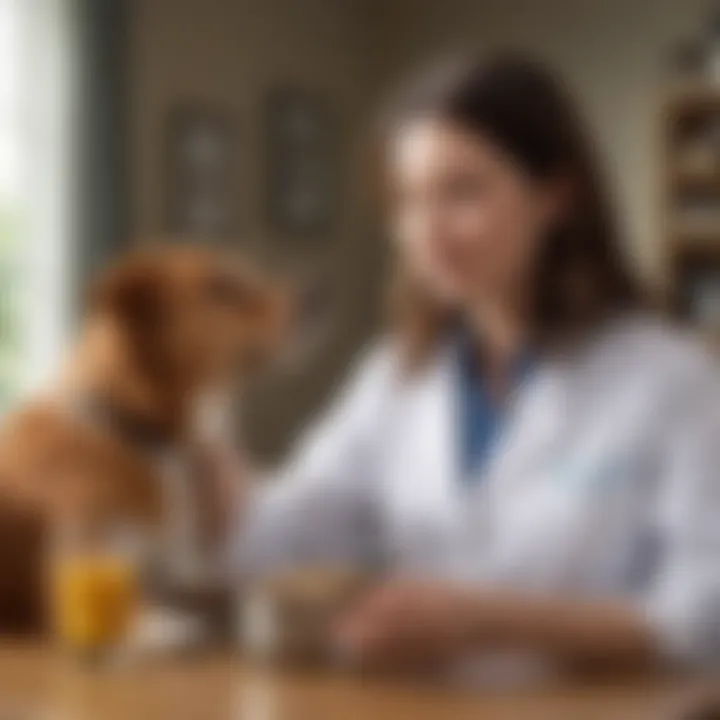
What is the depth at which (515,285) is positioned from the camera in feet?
4.35

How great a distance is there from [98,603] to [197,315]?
0.25 metres

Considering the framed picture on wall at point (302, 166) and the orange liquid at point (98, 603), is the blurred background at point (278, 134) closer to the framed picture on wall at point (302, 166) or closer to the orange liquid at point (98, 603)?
the framed picture on wall at point (302, 166)

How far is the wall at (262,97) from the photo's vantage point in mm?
1354

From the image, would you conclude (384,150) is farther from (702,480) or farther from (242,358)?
(702,480)

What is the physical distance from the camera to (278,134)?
1411 mm

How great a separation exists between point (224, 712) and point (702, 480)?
0.38m

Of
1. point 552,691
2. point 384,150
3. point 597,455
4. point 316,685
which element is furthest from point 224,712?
point 384,150

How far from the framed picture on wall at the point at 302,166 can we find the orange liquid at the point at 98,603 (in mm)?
301

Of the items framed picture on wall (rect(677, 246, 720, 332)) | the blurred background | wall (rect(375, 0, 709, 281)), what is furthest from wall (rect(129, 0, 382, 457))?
framed picture on wall (rect(677, 246, 720, 332))

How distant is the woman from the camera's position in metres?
1.26

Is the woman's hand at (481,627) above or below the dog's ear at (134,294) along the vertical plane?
below

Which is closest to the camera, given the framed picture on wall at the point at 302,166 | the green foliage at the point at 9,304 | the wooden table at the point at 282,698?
the wooden table at the point at 282,698

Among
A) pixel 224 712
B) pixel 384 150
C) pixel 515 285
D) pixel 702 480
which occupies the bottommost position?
pixel 224 712

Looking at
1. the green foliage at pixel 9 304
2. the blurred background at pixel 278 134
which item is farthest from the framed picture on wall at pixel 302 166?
the green foliage at pixel 9 304
